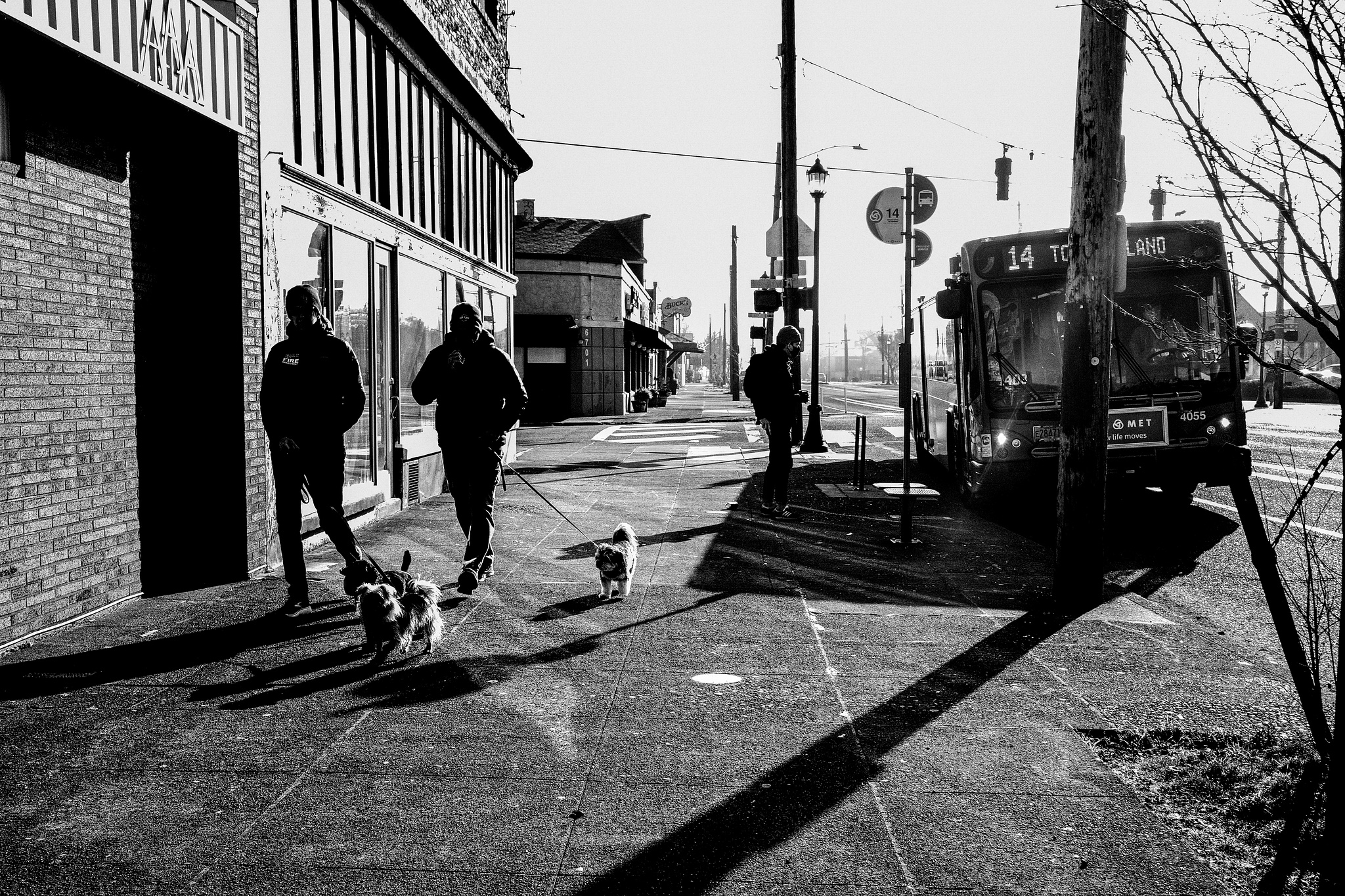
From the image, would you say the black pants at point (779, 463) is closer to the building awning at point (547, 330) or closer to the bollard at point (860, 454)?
the bollard at point (860, 454)

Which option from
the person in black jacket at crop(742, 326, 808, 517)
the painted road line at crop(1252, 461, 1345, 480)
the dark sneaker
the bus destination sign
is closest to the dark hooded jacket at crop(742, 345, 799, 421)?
the person in black jacket at crop(742, 326, 808, 517)

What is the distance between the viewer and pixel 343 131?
1042 cm

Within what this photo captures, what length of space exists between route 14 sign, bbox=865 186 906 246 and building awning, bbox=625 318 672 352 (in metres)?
26.5

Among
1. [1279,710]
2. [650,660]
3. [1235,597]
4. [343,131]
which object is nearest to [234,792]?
[650,660]

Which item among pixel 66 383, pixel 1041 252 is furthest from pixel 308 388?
pixel 1041 252

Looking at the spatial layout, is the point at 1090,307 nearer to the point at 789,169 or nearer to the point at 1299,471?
the point at 1299,471

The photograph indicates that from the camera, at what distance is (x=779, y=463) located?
1136cm

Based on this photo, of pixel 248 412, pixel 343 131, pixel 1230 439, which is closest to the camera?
pixel 248 412

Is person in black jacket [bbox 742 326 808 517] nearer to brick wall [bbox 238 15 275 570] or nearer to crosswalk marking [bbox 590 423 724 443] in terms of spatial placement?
brick wall [bbox 238 15 275 570]

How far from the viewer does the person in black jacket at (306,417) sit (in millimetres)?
6527

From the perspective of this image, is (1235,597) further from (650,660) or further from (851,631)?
(650,660)

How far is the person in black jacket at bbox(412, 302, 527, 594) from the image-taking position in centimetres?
740

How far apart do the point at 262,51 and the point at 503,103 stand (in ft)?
35.0

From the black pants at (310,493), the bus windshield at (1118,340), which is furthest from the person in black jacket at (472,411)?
the bus windshield at (1118,340)
